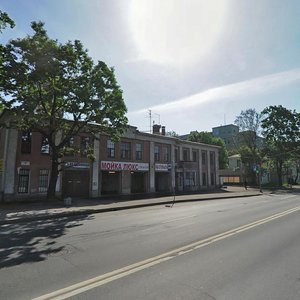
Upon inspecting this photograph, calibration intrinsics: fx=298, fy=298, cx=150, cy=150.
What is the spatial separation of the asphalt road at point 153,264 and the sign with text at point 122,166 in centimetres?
2042

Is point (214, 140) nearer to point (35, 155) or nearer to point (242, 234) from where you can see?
point (35, 155)

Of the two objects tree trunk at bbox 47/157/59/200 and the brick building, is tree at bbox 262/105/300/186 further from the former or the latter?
tree trunk at bbox 47/157/59/200

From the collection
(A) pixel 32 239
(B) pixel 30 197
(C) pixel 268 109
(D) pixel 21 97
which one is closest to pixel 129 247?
(A) pixel 32 239

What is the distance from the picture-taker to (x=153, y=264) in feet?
20.3

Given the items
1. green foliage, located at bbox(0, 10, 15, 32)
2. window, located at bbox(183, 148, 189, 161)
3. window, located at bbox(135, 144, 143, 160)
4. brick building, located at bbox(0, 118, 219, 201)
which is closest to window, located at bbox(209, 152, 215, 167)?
brick building, located at bbox(0, 118, 219, 201)

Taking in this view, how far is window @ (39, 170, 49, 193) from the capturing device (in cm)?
2572

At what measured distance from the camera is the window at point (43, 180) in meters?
25.7

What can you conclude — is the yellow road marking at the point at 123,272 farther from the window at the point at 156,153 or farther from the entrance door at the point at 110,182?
the window at the point at 156,153

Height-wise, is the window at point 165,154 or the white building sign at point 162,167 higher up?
the window at point 165,154

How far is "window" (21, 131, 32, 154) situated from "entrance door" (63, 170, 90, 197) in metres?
4.24

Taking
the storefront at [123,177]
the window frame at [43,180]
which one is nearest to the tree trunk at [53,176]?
the window frame at [43,180]

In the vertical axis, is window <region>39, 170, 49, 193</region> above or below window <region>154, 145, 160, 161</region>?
below

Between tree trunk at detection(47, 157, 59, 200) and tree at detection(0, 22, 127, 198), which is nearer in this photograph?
tree at detection(0, 22, 127, 198)

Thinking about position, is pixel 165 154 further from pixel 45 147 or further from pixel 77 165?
pixel 45 147
